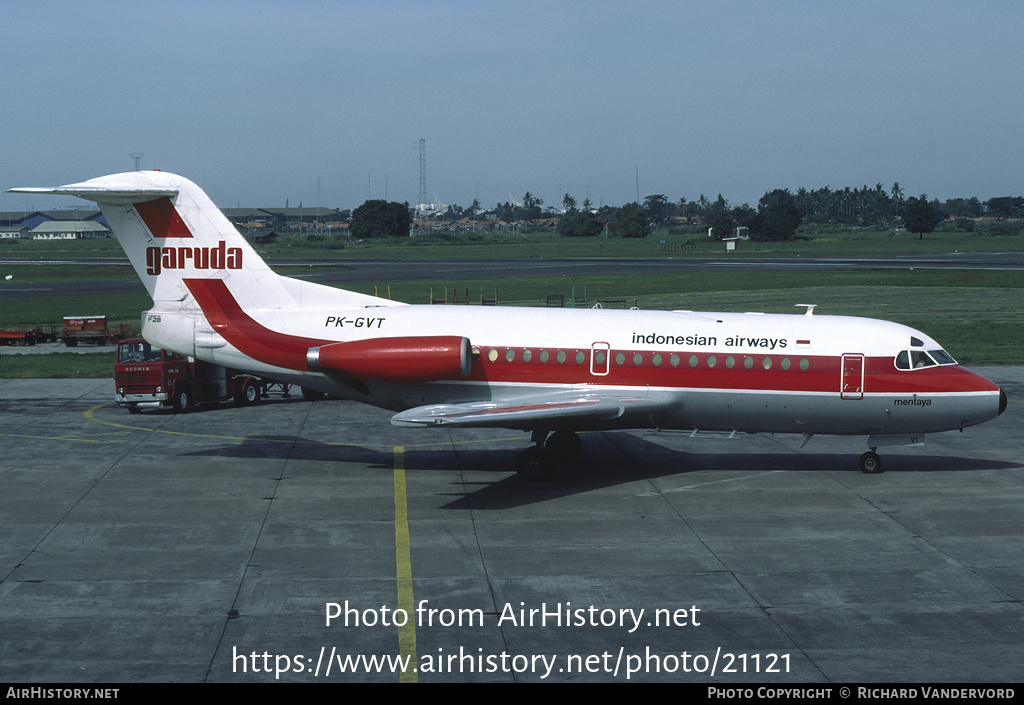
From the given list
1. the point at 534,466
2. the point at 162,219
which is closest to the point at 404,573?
the point at 534,466

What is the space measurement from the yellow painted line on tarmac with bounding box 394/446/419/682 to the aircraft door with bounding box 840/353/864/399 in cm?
1018

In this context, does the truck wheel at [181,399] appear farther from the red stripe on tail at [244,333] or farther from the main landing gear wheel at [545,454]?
the main landing gear wheel at [545,454]

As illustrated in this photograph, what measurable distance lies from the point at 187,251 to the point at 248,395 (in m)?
9.85

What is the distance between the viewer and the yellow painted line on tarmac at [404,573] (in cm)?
1319

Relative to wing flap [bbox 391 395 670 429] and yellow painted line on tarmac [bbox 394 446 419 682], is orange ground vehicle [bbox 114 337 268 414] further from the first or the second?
wing flap [bbox 391 395 670 429]

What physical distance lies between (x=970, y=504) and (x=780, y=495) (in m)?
3.86

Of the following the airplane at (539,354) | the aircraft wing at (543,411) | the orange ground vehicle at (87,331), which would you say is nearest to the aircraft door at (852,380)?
the airplane at (539,354)

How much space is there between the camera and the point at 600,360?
77.1ft

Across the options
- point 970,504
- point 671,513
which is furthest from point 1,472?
point 970,504

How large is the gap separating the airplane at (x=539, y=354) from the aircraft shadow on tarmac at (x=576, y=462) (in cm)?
84

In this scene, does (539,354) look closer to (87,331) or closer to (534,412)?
(534,412)

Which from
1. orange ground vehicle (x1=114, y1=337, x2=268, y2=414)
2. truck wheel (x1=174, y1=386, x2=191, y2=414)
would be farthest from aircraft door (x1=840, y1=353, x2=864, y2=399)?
truck wheel (x1=174, y1=386, x2=191, y2=414)
